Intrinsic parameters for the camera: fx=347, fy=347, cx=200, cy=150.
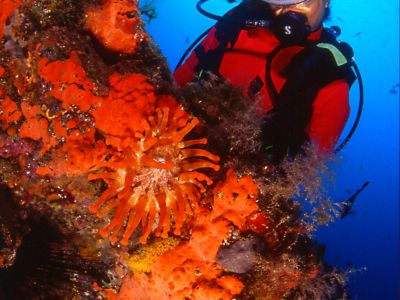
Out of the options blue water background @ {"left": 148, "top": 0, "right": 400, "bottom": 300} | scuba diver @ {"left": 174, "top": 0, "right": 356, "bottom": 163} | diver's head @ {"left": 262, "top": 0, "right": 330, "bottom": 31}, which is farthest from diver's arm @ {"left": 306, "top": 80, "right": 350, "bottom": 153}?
blue water background @ {"left": 148, "top": 0, "right": 400, "bottom": 300}

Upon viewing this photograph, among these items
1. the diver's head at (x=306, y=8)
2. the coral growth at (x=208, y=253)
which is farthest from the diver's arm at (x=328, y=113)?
the coral growth at (x=208, y=253)

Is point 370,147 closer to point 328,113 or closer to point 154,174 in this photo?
point 328,113

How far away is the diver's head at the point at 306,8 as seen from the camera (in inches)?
161

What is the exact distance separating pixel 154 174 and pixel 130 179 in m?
0.21

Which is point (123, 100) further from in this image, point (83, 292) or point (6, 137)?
point (83, 292)

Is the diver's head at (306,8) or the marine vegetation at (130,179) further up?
the diver's head at (306,8)

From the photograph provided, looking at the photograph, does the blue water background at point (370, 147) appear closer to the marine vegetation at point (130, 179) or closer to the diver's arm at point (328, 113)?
the diver's arm at point (328, 113)

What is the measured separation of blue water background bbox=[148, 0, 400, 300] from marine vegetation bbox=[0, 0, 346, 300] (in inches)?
782

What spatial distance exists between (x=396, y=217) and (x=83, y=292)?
143 ft

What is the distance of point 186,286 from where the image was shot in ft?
9.55

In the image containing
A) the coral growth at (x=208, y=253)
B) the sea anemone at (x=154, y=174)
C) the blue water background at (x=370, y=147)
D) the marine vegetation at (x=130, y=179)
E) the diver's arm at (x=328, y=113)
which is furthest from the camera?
the blue water background at (x=370, y=147)

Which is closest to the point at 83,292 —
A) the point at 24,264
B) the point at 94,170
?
the point at 24,264

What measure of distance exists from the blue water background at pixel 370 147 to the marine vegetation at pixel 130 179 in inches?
782

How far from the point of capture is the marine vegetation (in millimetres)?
2508
